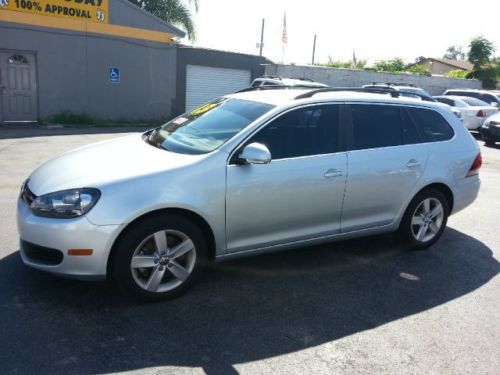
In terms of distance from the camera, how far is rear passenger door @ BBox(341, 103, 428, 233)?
4465mm

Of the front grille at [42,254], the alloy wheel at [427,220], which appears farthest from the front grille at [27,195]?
the alloy wheel at [427,220]

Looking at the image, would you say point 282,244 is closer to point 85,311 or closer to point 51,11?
point 85,311

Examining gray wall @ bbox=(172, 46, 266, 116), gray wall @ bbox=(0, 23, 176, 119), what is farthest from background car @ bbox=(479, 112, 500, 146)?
gray wall @ bbox=(0, 23, 176, 119)

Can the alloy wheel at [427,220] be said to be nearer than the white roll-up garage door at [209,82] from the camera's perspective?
Yes

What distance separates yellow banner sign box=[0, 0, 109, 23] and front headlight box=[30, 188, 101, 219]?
12.8m

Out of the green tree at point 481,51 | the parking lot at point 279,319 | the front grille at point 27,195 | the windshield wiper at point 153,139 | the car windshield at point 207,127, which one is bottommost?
the parking lot at point 279,319

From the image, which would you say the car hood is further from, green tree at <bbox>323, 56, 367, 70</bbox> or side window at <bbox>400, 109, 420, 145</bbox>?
green tree at <bbox>323, 56, 367, 70</bbox>

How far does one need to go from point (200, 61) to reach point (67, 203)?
15514 millimetres

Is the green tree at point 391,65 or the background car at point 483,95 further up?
the green tree at point 391,65

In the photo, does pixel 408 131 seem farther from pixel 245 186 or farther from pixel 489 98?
pixel 489 98

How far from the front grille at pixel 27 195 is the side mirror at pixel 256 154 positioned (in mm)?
1656

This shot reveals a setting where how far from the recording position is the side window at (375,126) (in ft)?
15.0

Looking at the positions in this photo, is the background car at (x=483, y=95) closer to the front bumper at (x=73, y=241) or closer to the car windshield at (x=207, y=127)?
the car windshield at (x=207, y=127)

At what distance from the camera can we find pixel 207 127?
14.4 ft
